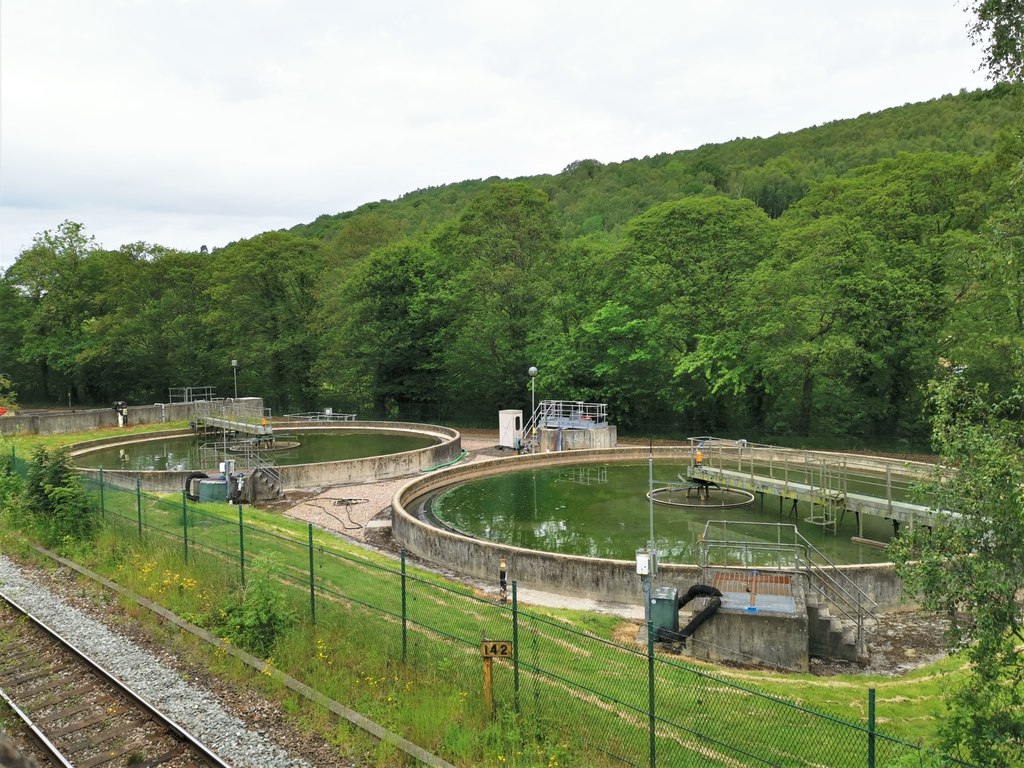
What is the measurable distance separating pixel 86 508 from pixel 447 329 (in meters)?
32.4

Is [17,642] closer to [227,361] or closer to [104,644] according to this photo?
[104,644]

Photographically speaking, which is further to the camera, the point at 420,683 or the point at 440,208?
the point at 440,208

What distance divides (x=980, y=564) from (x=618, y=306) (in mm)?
36659

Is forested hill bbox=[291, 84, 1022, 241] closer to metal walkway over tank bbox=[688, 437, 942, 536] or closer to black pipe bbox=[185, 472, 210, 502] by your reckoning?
metal walkway over tank bbox=[688, 437, 942, 536]

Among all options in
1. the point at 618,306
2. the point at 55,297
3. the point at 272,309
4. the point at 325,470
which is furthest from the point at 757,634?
the point at 55,297

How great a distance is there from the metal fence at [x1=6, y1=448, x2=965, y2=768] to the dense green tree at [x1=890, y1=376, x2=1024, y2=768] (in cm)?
59

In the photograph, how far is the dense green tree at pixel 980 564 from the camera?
21.6 feet

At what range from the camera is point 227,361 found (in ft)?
199

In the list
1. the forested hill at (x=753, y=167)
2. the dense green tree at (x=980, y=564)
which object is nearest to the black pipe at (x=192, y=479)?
the dense green tree at (x=980, y=564)

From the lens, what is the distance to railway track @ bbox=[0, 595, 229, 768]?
30.8 feet

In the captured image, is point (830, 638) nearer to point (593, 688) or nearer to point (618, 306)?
point (593, 688)

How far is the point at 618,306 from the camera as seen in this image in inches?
1695

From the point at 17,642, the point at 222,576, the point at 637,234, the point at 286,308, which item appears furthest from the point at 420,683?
the point at 286,308

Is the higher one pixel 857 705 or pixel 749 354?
pixel 749 354
